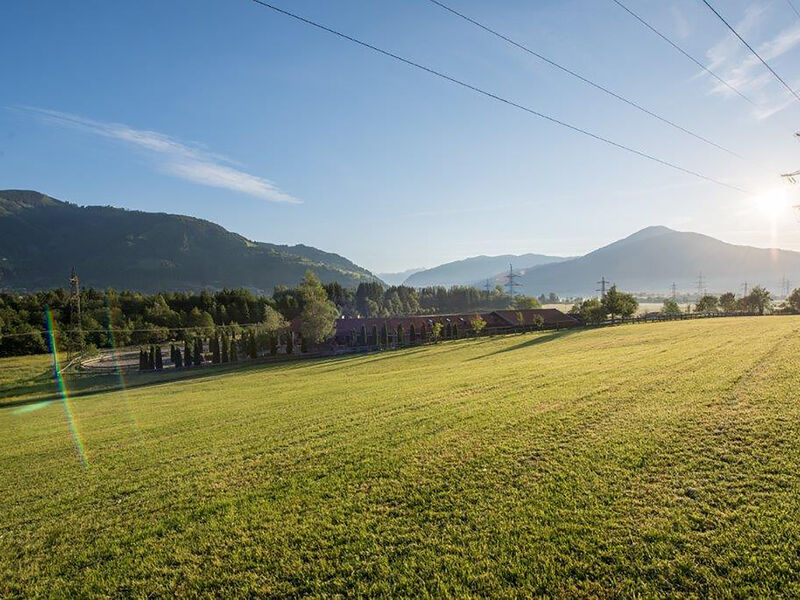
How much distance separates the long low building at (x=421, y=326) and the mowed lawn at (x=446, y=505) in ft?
211

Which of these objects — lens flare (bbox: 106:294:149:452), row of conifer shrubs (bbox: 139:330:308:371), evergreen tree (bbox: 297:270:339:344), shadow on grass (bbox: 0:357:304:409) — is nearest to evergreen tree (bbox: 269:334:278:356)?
row of conifer shrubs (bbox: 139:330:308:371)

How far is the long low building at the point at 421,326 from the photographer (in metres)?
80.7

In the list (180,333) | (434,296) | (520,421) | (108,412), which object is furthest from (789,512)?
(434,296)

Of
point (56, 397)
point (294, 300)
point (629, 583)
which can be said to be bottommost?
point (56, 397)

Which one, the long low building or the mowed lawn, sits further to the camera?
the long low building

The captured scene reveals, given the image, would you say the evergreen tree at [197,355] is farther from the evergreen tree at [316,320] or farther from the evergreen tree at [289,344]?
the evergreen tree at [316,320]

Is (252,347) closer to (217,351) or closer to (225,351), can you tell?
(225,351)

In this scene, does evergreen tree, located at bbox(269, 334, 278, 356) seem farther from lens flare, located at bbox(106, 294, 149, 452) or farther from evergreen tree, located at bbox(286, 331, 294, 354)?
lens flare, located at bbox(106, 294, 149, 452)

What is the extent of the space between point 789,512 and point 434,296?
19254 cm

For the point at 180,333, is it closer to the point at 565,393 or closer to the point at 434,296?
the point at 565,393

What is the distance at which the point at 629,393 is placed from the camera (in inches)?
569

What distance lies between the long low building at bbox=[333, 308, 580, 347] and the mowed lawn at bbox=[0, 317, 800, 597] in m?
64.3

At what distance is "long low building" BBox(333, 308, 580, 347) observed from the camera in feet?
265

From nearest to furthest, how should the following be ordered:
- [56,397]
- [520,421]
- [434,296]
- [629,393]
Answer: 1. [520,421]
2. [629,393]
3. [56,397]
4. [434,296]
